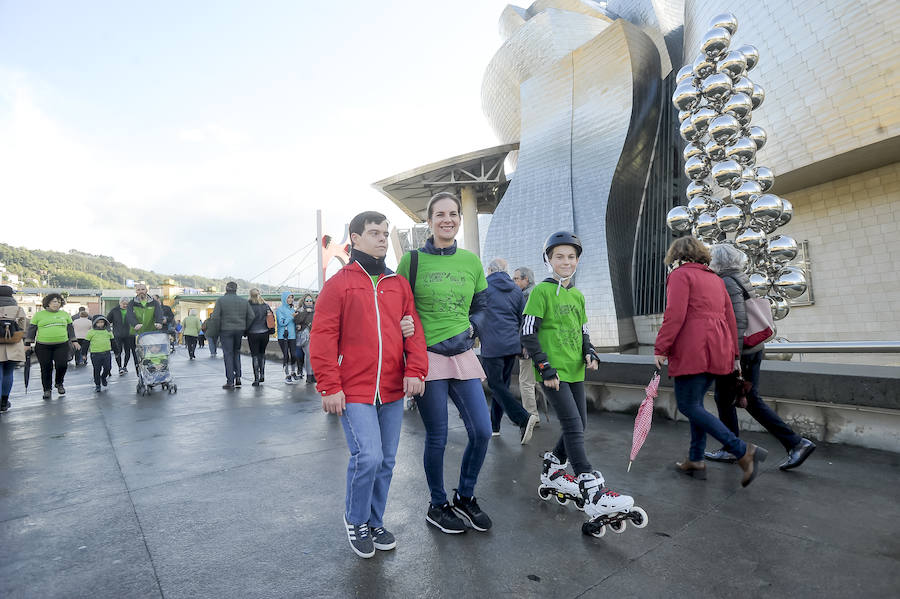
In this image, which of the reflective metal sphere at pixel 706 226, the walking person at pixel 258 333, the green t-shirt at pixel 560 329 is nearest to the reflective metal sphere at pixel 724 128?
the reflective metal sphere at pixel 706 226

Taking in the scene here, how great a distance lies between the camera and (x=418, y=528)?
8.57 feet

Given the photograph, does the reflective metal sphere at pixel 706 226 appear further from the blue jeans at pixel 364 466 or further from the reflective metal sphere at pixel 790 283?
the blue jeans at pixel 364 466

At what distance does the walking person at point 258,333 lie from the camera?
28.9ft

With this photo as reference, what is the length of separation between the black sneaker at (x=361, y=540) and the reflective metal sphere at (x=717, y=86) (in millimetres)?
8124

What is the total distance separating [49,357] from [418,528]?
27.4 ft

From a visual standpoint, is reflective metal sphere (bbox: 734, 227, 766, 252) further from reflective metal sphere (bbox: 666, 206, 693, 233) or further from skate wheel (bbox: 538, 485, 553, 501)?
skate wheel (bbox: 538, 485, 553, 501)

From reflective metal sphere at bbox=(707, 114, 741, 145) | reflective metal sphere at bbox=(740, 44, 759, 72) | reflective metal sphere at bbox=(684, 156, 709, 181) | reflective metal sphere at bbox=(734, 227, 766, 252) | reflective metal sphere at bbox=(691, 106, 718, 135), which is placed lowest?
reflective metal sphere at bbox=(734, 227, 766, 252)

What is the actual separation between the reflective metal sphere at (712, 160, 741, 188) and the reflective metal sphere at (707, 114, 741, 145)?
1.18 ft

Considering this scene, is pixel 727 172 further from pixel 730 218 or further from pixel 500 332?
pixel 500 332

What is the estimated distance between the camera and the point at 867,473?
10.8 ft

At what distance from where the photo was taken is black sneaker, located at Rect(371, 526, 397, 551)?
2348 millimetres

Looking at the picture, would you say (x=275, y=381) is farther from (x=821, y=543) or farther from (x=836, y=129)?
(x=836, y=129)

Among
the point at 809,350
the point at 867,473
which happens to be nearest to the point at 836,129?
the point at 809,350

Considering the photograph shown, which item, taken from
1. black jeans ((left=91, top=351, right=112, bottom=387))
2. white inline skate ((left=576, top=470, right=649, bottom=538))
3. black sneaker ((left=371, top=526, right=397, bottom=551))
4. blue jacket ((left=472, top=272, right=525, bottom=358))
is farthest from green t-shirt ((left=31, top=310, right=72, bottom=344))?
white inline skate ((left=576, top=470, right=649, bottom=538))
